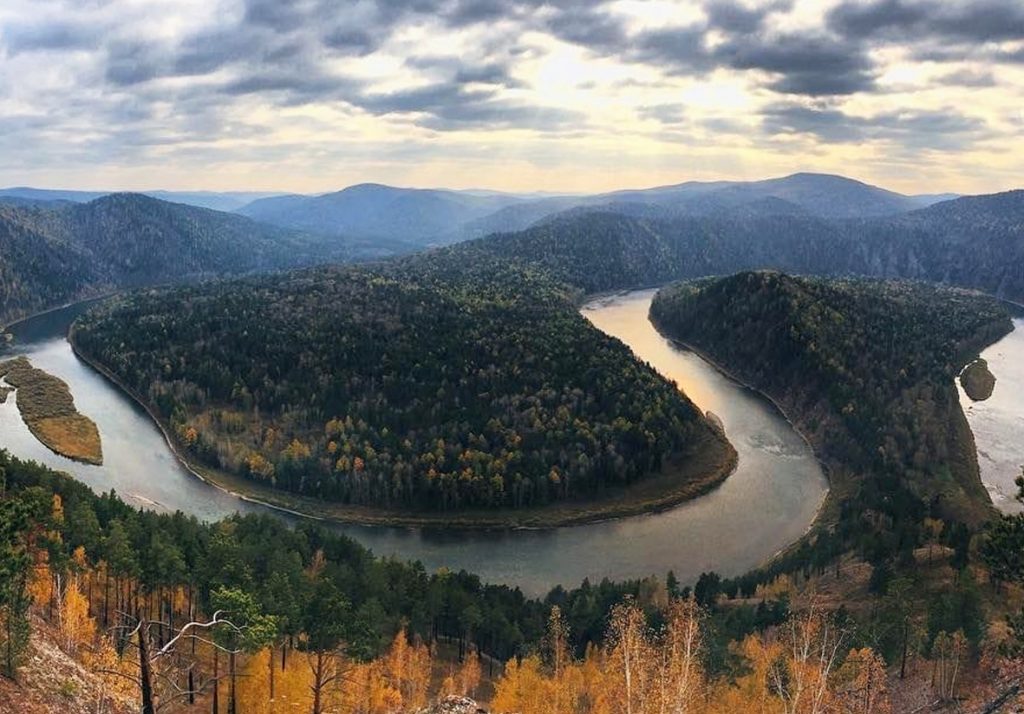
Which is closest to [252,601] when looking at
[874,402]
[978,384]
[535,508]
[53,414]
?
[535,508]

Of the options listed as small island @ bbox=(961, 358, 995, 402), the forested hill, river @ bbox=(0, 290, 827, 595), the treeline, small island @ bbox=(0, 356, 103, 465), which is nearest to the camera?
the treeline

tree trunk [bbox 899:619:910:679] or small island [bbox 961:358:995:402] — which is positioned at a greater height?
small island [bbox 961:358:995:402]

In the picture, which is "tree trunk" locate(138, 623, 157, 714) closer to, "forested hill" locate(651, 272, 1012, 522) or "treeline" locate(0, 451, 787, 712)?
"treeline" locate(0, 451, 787, 712)

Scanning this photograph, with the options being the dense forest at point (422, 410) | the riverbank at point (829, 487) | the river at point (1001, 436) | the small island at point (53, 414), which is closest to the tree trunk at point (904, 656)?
the riverbank at point (829, 487)

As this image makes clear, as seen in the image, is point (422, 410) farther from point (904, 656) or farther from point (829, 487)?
point (904, 656)

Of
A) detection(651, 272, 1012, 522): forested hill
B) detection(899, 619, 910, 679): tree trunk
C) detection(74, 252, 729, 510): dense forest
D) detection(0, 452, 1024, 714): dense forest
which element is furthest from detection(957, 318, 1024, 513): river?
detection(899, 619, 910, 679): tree trunk
